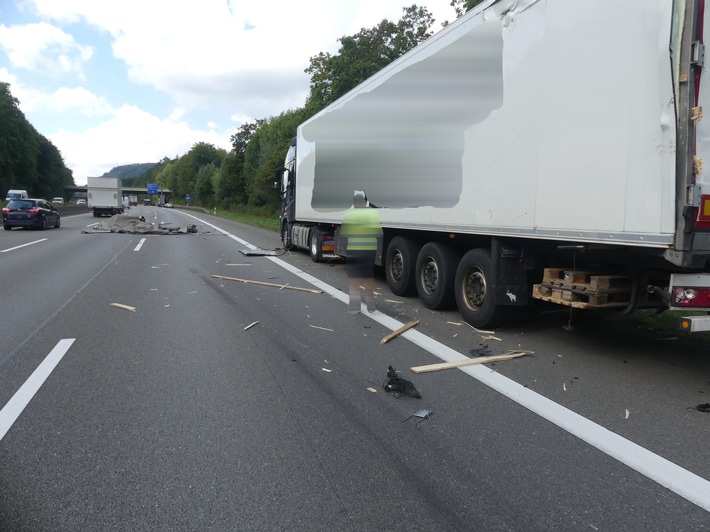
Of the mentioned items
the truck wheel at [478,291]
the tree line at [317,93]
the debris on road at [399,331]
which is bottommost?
the debris on road at [399,331]

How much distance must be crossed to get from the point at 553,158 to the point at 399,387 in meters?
2.62

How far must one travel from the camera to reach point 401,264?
28.8 ft

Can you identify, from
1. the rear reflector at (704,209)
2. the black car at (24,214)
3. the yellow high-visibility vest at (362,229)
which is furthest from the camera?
the black car at (24,214)

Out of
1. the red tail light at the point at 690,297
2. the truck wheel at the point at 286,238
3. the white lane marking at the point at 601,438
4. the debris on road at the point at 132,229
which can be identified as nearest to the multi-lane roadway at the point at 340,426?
the white lane marking at the point at 601,438

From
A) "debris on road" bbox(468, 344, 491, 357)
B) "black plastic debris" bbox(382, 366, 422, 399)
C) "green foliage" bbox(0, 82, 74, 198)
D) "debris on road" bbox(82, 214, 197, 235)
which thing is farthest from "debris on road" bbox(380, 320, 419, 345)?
"green foliage" bbox(0, 82, 74, 198)

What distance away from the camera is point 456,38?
255 inches

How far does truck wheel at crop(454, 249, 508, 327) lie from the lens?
6191 millimetres

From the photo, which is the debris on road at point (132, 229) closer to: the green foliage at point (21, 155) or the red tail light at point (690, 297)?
the red tail light at point (690, 297)

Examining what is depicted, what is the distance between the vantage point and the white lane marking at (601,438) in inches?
116

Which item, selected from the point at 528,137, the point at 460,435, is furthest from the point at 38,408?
the point at 528,137

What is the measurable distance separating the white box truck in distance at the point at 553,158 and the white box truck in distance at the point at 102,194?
4035 cm

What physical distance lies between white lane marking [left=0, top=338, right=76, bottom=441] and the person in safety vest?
148 inches

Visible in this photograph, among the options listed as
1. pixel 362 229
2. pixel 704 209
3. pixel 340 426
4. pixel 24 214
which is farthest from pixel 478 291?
pixel 24 214

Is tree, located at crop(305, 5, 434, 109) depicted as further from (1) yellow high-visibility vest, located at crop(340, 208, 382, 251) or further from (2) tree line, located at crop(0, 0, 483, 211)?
(1) yellow high-visibility vest, located at crop(340, 208, 382, 251)
